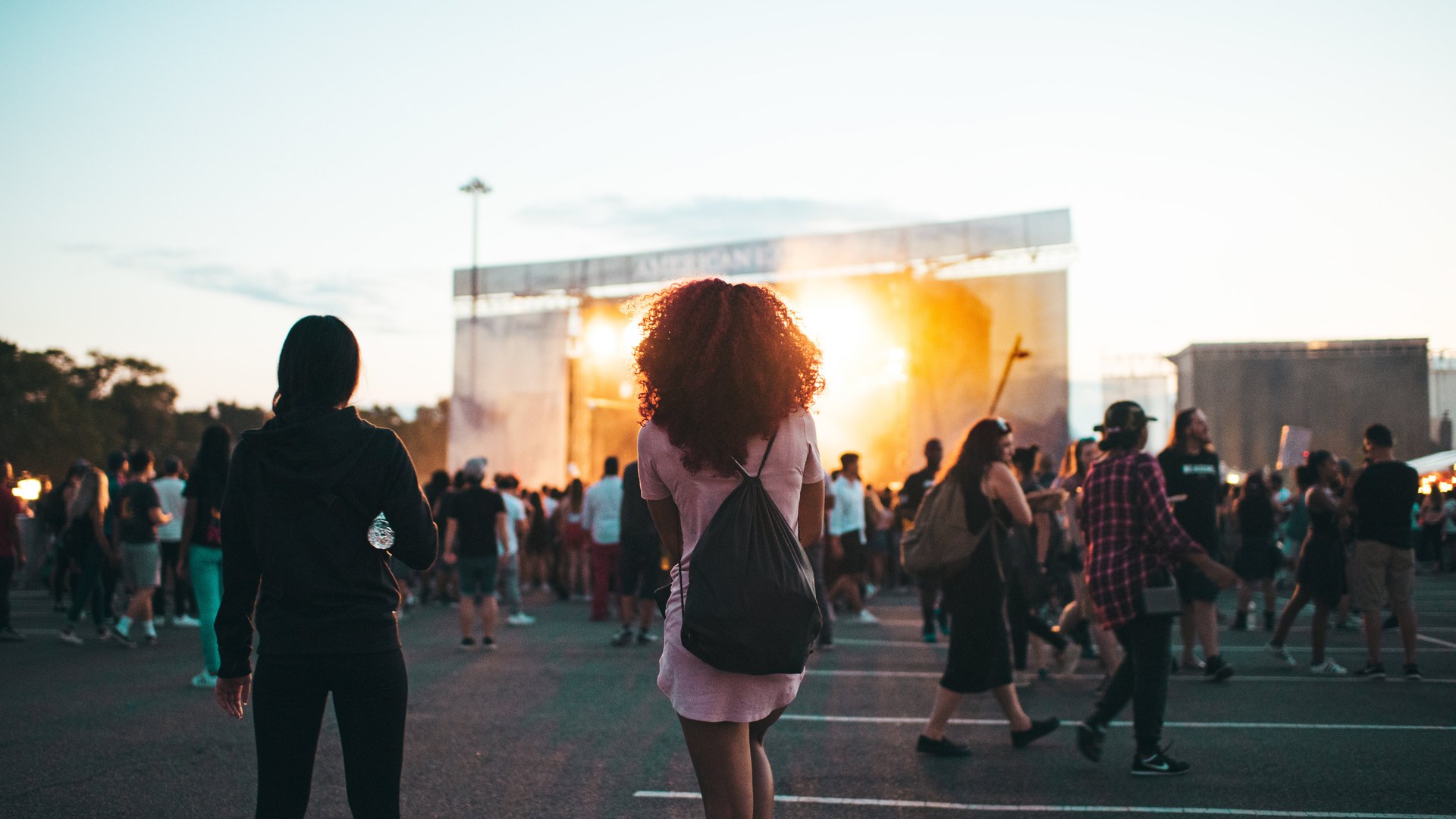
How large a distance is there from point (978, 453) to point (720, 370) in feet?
11.9

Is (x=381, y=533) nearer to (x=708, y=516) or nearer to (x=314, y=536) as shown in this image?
(x=314, y=536)

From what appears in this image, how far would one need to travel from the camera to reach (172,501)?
40.2 feet

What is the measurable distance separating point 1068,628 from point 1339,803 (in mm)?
4181

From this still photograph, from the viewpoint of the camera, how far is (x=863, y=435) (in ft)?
94.5

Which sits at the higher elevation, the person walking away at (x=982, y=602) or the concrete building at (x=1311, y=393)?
the concrete building at (x=1311, y=393)

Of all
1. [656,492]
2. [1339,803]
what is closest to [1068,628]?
[1339,803]

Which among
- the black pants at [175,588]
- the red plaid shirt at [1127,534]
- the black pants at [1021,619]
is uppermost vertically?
the red plaid shirt at [1127,534]

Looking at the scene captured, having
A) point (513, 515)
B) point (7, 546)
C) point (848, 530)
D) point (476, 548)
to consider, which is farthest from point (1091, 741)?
point (7, 546)

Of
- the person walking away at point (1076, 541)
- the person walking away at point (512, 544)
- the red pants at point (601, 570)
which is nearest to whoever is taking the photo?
the person walking away at point (1076, 541)

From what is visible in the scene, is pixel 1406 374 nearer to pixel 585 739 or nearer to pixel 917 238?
pixel 917 238

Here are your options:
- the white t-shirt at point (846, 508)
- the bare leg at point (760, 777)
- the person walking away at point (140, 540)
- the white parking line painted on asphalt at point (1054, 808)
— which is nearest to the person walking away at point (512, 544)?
the person walking away at point (140, 540)

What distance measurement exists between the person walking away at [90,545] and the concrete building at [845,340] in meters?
11.9

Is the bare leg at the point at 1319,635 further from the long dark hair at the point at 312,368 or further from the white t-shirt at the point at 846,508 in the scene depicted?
the long dark hair at the point at 312,368

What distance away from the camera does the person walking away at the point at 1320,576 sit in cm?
892
